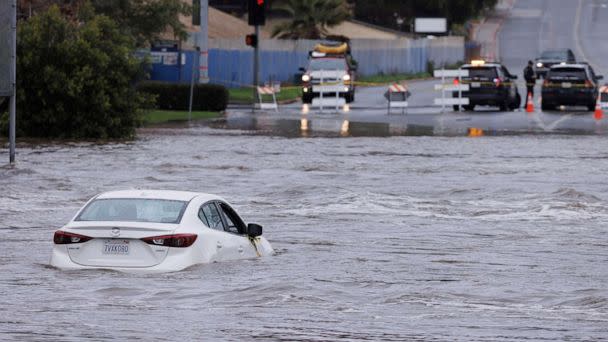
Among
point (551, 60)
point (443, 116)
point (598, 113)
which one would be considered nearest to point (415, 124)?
point (443, 116)

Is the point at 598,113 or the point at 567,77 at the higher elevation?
the point at 567,77

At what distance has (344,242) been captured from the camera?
21422 millimetres

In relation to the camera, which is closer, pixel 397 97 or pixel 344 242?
pixel 344 242

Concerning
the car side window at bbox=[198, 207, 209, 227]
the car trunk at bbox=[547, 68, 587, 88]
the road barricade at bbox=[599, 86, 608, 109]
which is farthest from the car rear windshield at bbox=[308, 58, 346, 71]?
the car side window at bbox=[198, 207, 209, 227]

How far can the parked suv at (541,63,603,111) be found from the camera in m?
53.9

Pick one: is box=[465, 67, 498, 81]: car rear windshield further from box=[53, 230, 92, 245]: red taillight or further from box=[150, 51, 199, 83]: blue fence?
box=[53, 230, 92, 245]: red taillight

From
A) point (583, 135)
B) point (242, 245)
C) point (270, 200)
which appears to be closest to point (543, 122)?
point (583, 135)

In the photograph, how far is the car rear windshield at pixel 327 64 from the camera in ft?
200

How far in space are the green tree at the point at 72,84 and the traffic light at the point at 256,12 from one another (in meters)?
14.5

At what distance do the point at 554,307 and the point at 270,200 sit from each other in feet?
40.0

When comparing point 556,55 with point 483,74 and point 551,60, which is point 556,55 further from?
point 483,74

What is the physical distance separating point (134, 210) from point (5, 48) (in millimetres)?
17715

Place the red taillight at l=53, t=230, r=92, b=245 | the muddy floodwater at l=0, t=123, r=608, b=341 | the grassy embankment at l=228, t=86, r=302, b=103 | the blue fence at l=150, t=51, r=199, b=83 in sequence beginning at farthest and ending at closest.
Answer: the blue fence at l=150, t=51, r=199, b=83
the grassy embankment at l=228, t=86, r=302, b=103
the red taillight at l=53, t=230, r=92, b=245
the muddy floodwater at l=0, t=123, r=608, b=341

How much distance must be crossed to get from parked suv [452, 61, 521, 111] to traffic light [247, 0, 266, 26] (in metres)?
7.84
